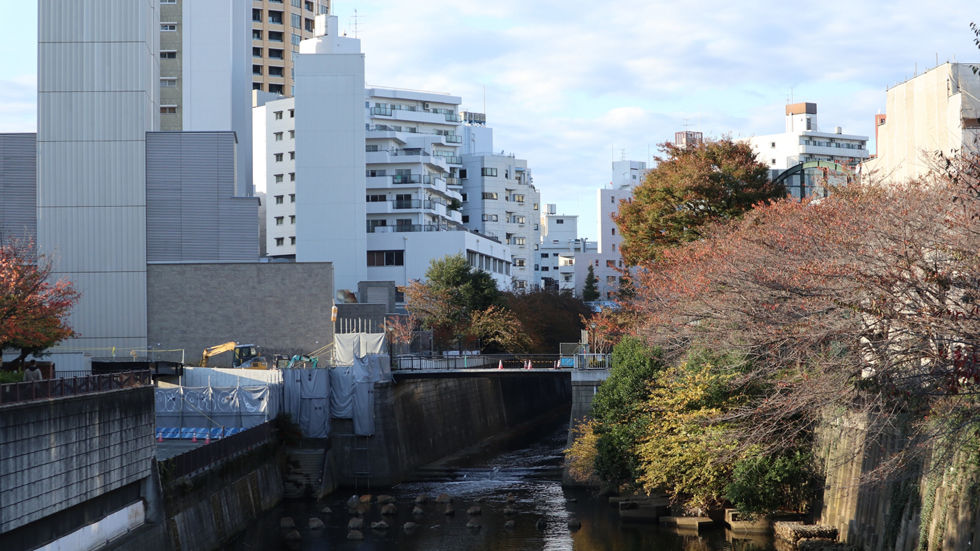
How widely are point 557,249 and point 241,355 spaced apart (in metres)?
103

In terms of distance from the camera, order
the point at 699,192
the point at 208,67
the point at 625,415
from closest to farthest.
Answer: the point at 625,415, the point at 699,192, the point at 208,67

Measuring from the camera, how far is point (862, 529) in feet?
102

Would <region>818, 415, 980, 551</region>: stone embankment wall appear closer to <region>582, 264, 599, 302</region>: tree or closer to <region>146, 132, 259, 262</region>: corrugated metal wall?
<region>146, 132, 259, 262</region>: corrugated metal wall

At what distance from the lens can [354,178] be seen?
279ft

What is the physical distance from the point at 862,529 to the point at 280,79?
97807 millimetres

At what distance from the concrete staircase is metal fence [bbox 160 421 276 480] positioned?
2.19 m

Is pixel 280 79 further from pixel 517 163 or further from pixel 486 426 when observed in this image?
pixel 486 426

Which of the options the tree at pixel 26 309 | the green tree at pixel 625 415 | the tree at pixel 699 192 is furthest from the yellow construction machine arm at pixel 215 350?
the tree at pixel 699 192

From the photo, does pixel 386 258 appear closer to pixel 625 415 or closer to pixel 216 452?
pixel 625 415

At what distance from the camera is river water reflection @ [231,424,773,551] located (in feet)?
121

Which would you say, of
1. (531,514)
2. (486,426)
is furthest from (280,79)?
(531,514)

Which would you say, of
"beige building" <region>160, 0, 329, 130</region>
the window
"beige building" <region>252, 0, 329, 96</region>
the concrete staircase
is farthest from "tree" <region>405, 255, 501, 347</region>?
"beige building" <region>252, 0, 329, 96</region>

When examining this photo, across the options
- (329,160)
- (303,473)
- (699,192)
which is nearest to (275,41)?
(329,160)

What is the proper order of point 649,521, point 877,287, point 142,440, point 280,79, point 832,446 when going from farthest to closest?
1. point 280,79
2. point 649,521
3. point 832,446
4. point 142,440
5. point 877,287
